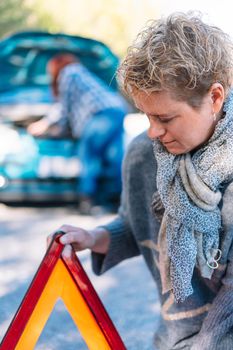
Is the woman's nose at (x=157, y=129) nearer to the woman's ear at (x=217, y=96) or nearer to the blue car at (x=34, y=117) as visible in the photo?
the woman's ear at (x=217, y=96)

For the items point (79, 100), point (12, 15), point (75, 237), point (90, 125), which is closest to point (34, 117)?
point (79, 100)

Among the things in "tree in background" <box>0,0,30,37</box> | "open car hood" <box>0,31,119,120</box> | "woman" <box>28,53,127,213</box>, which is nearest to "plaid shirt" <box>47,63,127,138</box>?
"woman" <box>28,53,127,213</box>

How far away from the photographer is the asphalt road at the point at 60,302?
2.75m

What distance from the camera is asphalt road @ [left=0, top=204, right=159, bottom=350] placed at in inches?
108

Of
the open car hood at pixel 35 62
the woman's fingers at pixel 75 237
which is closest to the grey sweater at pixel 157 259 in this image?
the woman's fingers at pixel 75 237

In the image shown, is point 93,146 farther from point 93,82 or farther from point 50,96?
point 50,96

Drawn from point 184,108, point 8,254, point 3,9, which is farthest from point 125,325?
point 3,9

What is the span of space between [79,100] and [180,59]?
3268 mm

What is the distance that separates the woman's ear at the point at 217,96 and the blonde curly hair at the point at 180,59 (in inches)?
0.6

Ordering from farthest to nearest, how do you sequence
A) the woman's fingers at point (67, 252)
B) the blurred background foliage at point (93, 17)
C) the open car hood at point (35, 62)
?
the blurred background foliage at point (93, 17) < the open car hood at point (35, 62) < the woman's fingers at point (67, 252)

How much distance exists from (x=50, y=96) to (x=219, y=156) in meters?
3.75

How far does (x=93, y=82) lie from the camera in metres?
4.75

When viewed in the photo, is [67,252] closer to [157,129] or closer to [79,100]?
[157,129]

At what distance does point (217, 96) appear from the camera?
4.99 ft
